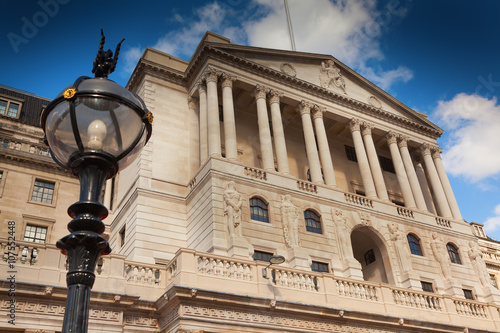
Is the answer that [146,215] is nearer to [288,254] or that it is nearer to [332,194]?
[288,254]

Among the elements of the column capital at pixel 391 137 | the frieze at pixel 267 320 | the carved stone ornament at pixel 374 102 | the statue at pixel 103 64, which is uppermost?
the carved stone ornament at pixel 374 102

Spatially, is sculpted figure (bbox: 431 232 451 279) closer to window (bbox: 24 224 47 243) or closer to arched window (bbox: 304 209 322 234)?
arched window (bbox: 304 209 322 234)

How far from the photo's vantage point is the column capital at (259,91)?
34625 millimetres

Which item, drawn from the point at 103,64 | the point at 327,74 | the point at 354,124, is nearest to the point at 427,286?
the point at 354,124

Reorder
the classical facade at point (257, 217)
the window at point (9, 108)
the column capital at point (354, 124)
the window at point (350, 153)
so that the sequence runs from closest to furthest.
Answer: the classical facade at point (257, 217), the column capital at point (354, 124), the window at point (9, 108), the window at point (350, 153)

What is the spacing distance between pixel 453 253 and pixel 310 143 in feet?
41.4

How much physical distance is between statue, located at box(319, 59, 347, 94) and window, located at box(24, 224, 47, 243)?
22425 mm

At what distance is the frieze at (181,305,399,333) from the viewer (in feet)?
60.2

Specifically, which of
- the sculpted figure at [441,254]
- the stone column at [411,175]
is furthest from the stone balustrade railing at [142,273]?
the stone column at [411,175]

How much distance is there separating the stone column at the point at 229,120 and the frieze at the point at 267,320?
11.9 m

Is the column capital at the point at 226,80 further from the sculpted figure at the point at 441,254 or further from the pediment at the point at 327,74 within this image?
the sculpted figure at the point at 441,254

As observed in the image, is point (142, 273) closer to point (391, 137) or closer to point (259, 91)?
point (259, 91)

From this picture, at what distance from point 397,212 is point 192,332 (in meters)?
20.2

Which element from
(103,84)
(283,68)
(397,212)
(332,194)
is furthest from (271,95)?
(103,84)
